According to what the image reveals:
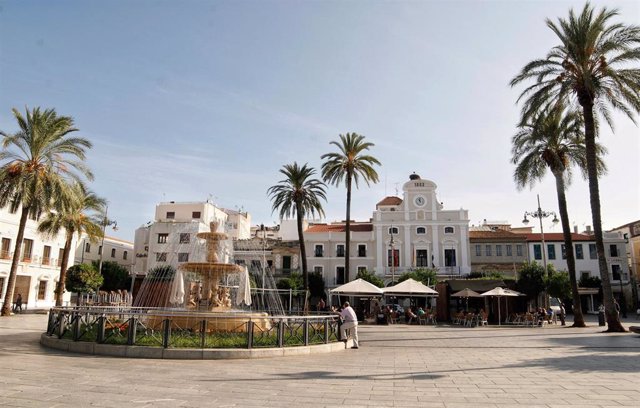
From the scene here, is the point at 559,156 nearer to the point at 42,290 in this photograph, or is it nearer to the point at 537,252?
the point at 537,252

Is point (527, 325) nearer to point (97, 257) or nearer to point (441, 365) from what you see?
point (441, 365)

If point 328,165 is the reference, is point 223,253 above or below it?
below

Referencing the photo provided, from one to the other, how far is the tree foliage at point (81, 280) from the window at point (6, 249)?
5694 mm

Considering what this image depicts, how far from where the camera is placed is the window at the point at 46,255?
1746 inches

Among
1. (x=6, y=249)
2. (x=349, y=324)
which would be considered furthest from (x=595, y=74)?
(x=6, y=249)

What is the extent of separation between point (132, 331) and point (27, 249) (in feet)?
122

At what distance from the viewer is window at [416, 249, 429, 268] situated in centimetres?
5062

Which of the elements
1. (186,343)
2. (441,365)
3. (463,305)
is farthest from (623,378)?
(463,305)

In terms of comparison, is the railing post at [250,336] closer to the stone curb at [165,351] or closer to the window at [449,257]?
the stone curb at [165,351]

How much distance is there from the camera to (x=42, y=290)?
44062 mm

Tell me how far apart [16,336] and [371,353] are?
1249 centimetres

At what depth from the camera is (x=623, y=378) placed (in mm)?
9664

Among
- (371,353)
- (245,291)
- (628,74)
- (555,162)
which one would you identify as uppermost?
(628,74)

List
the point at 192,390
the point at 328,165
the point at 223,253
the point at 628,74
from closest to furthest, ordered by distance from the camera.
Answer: the point at 192,390 → the point at 223,253 → the point at 628,74 → the point at 328,165
